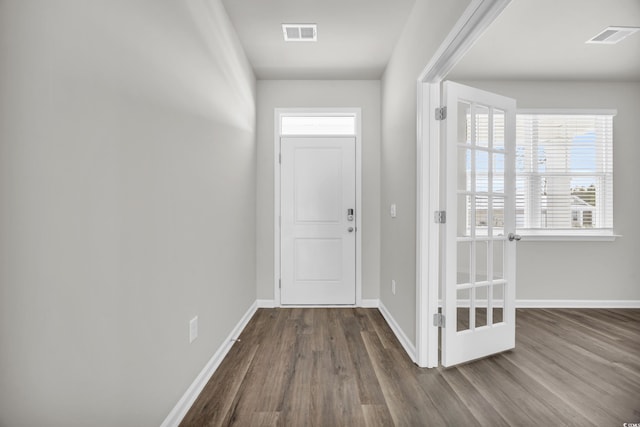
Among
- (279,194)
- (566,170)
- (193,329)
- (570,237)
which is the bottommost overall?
(193,329)

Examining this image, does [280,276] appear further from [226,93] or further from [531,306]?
[531,306]

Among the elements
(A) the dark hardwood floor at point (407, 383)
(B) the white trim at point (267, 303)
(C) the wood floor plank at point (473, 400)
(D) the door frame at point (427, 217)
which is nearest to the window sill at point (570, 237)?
(A) the dark hardwood floor at point (407, 383)

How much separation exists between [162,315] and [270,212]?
239cm

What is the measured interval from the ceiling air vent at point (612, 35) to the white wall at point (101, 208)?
327 centimetres

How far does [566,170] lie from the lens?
386cm

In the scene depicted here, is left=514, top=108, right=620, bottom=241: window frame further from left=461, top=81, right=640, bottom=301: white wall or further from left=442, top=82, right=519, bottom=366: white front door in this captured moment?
left=442, top=82, right=519, bottom=366: white front door

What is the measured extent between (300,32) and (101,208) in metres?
2.43

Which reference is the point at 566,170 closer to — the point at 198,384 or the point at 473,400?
the point at 473,400

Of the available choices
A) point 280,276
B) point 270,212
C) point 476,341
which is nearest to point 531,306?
point 476,341

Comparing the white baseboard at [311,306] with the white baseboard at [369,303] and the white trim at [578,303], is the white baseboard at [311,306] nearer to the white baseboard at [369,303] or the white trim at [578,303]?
the white baseboard at [369,303]

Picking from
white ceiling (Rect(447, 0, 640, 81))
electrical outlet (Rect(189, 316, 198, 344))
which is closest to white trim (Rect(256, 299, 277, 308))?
electrical outlet (Rect(189, 316, 198, 344))

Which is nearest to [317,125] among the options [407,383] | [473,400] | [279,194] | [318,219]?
[279,194]

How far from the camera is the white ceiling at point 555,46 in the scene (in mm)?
2604

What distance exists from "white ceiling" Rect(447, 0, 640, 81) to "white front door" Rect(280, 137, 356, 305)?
162 cm
